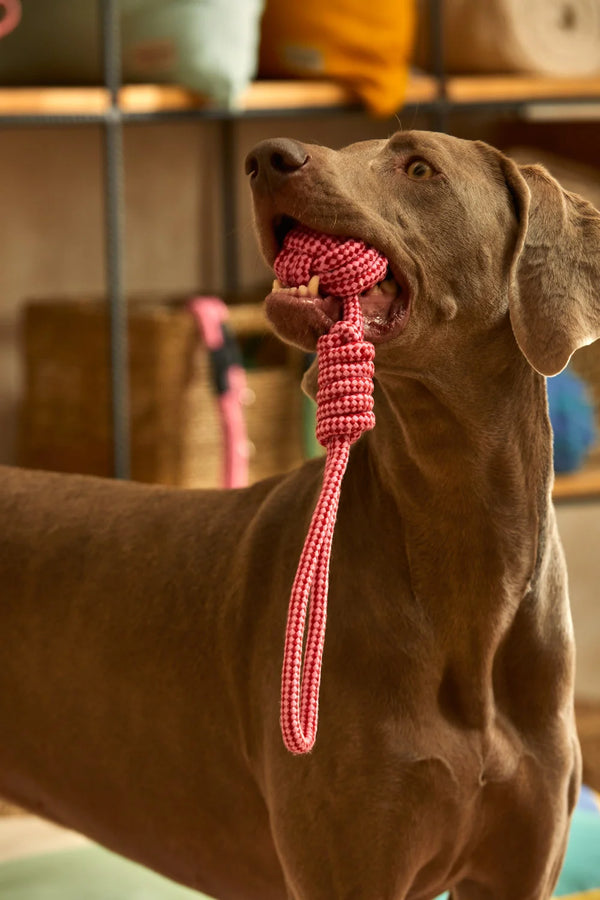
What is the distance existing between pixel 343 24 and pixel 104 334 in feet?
2.74

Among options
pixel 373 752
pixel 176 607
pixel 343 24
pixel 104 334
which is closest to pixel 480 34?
pixel 343 24

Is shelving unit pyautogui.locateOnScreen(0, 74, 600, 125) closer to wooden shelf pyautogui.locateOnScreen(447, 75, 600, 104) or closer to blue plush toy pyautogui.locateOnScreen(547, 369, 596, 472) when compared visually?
wooden shelf pyautogui.locateOnScreen(447, 75, 600, 104)

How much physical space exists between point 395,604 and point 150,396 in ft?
5.60

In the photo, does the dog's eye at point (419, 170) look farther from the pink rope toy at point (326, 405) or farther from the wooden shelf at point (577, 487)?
the wooden shelf at point (577, 487)

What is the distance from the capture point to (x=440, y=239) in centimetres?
124

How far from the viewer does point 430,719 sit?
4.29 feet

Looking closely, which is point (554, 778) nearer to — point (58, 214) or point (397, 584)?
point (397, 584)

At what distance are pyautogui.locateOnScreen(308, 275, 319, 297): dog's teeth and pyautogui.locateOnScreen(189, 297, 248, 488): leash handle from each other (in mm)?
1643

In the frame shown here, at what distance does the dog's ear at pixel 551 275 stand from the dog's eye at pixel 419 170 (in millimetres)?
91

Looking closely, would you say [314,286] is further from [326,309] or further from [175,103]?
[175,103]

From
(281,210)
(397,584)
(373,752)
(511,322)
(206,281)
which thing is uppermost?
(281,210)

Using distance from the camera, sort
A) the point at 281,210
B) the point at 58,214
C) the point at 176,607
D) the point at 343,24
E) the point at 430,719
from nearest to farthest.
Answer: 1. the point at 281,210
2. the point at 430,719
3. the point at 176,607
4. the point at 343,24
5. the point at 58,214

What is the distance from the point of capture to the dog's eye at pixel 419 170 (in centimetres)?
126

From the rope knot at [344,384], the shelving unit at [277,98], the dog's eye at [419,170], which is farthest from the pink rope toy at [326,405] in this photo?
the shelving unit at [277,98]
